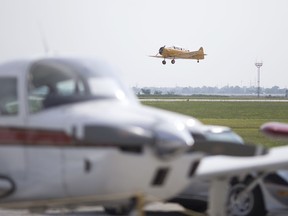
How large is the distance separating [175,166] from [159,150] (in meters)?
0.42

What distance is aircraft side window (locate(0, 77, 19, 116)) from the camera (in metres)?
7.71

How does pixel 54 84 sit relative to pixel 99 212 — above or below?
above

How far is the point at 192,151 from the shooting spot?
716 cm

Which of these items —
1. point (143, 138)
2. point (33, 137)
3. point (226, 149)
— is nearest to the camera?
point (143, 138)

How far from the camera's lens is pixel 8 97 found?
25.9ft

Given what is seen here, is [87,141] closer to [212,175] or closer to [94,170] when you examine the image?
[94,170]

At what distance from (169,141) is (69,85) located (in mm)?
1525

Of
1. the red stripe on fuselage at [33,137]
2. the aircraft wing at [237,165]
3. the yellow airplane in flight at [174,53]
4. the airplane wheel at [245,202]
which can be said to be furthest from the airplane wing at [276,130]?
the yellow airplane in flight at [174,53]

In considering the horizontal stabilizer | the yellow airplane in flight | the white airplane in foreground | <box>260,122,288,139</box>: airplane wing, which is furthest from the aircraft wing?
the yellow airplane in flight

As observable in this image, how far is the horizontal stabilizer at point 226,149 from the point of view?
7.49 meters

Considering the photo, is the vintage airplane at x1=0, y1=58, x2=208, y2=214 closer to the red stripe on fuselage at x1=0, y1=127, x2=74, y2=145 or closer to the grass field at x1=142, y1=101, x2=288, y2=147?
the red stripe on fuselage at x1=0, y1=127, x2=74, y2=145

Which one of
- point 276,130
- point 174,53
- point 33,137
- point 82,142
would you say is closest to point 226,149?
point 82,142

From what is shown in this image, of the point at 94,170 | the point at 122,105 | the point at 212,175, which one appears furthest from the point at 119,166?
the point at 212,175

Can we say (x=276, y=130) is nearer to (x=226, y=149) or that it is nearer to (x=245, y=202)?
(x=245, y=202)
